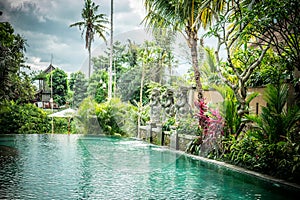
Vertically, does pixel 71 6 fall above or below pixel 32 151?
above

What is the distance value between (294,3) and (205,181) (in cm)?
336

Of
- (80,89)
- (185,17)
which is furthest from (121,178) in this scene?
(80,89)

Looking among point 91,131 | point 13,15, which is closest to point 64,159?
point 91,131

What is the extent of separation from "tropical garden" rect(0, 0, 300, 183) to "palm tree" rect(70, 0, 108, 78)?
3.34 m

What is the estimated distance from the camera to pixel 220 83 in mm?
11977

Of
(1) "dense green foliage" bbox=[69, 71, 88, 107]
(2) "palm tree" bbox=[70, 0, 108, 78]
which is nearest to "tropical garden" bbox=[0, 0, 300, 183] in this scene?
(1) "dense green foliage" bbox=[69, 71, 88, 107]

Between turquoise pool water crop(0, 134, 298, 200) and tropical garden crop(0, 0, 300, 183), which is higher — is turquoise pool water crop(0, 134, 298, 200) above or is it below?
below

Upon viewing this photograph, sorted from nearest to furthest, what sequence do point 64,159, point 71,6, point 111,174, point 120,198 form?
point 120,198, point 111,174, point 64,159, point 71,6

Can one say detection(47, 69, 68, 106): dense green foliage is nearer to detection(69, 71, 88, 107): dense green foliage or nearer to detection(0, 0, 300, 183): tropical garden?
detection(69, 71, 88, 107): dense green foliage

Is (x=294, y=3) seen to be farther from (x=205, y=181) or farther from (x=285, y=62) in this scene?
(x=205, y=181)

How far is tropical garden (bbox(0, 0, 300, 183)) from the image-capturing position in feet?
20.7

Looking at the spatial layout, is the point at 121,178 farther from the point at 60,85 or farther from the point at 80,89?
the point at 60,85

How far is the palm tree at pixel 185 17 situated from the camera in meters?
9.38

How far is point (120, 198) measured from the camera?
481cm
